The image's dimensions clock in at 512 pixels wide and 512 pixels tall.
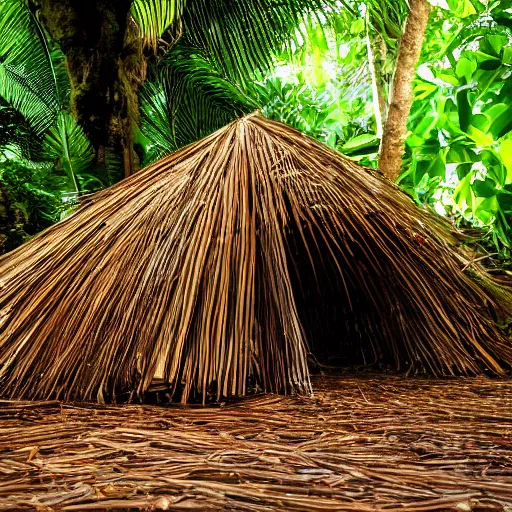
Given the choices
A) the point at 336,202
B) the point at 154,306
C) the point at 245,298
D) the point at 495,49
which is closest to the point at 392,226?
the point at 336,202

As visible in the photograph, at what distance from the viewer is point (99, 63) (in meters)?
3.36

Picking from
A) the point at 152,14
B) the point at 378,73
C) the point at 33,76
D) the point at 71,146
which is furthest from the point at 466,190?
the point at 33,76

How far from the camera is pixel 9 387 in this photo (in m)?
1.61

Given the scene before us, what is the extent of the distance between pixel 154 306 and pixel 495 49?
2.18 m

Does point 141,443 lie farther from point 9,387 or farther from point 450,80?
point 450,80

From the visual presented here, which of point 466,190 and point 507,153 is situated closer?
point 507,153

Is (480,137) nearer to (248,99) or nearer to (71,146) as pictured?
(71,146)

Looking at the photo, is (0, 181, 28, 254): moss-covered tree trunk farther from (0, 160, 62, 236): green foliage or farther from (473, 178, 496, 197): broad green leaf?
(473, 178, 496, 197): broad green leaf

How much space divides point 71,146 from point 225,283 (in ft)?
6.40

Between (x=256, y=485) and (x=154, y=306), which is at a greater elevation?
(x=154, y=306)

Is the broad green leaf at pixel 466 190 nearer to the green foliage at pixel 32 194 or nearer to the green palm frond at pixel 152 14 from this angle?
the green palm frond at pixel 152 14

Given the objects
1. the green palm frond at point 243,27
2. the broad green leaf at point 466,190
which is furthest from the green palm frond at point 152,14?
the broad green leaf at point 466,190

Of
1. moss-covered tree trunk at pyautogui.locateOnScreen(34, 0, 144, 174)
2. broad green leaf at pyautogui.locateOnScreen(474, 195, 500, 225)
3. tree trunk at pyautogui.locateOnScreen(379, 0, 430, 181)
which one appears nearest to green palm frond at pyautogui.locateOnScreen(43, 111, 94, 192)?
moss-covered tree trunk at pyautogui.locateOnScreen(34, 0, 144, 174)

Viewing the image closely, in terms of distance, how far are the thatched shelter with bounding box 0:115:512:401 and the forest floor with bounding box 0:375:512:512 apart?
12 cm
